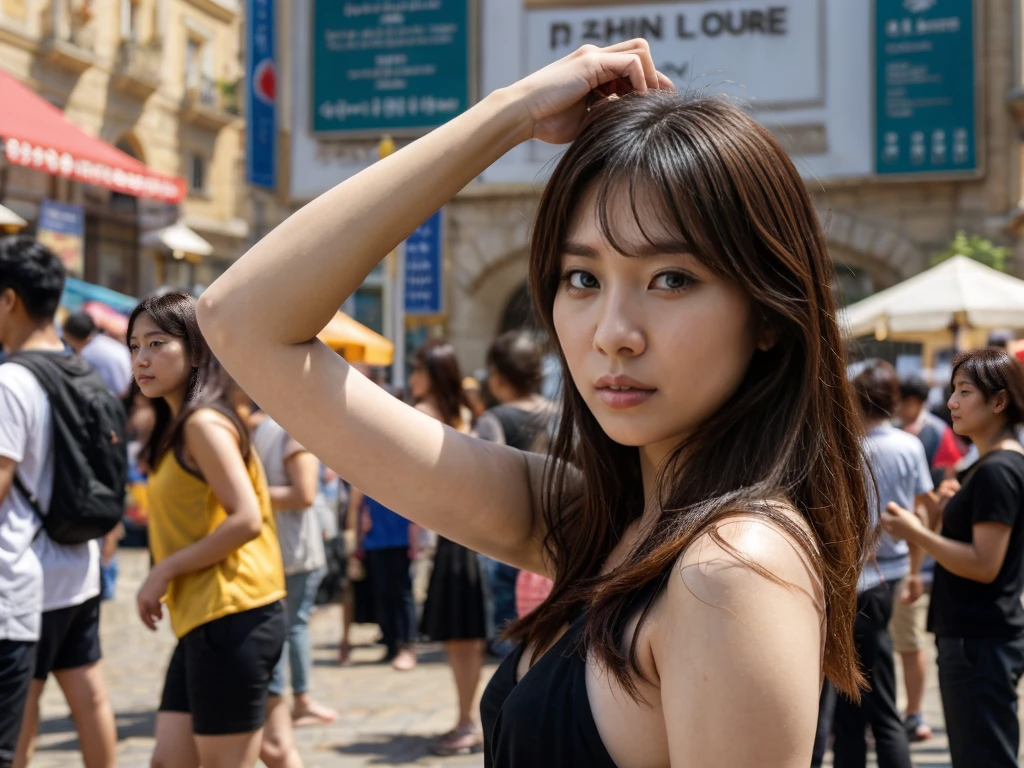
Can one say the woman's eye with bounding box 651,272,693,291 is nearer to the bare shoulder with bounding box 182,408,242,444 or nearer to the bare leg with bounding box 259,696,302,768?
the bare shoulder with bounding box 182,408,242,444

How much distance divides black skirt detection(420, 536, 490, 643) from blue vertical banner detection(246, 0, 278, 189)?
45.7ft

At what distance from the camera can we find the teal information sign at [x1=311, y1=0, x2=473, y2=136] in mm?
17734

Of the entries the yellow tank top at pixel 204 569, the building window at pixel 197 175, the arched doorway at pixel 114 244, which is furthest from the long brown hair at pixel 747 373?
the building window at pixel 197 175

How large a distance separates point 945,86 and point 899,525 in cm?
1445

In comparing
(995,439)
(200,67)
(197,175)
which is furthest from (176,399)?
(197,175)

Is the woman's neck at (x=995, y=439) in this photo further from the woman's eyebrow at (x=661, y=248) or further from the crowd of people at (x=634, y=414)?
the woman's eyebrow at (x=661, y=248)

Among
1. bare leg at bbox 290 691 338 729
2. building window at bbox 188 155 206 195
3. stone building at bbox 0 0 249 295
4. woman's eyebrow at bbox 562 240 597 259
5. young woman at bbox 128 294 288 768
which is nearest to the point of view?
woman's eyebrow at bbox 562 240 597 259

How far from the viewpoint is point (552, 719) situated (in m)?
Result: 1.32

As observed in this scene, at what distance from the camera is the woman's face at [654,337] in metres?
1.32

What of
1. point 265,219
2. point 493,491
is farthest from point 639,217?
point 265,219

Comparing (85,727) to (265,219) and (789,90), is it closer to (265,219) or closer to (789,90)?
(789,90)

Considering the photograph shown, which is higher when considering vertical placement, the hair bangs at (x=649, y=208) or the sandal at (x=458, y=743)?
the hair bangs at (x=649, y=208)

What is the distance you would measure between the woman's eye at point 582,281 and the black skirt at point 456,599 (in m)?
4.17

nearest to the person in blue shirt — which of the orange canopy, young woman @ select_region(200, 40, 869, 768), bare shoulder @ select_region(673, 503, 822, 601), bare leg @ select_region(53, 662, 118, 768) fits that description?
the orange canopy
